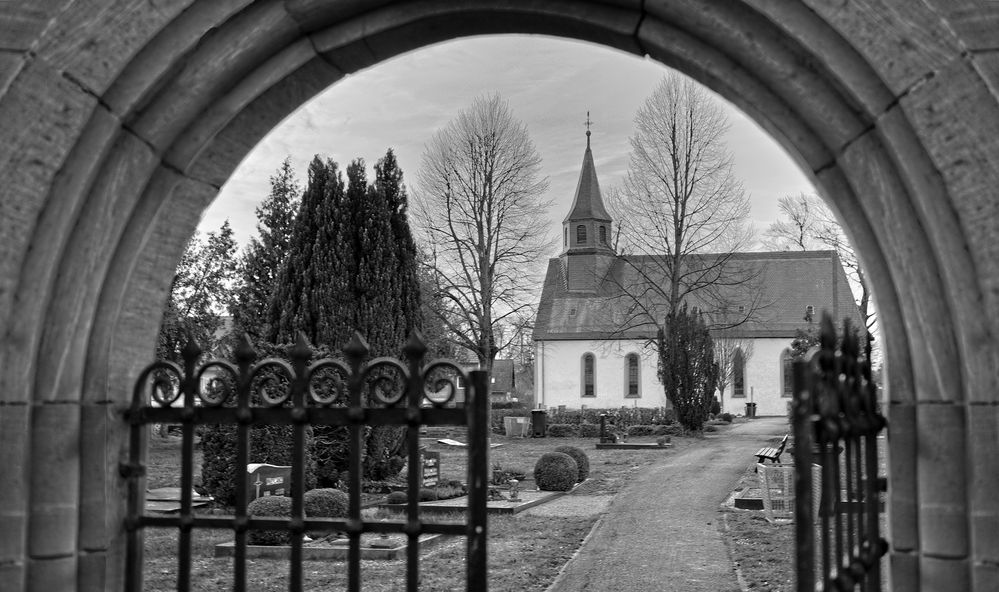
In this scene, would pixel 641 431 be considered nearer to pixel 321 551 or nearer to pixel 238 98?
pixel 321 551

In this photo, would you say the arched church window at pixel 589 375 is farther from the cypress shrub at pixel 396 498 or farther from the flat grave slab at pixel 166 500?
the cypress shrub at pixel 396 498

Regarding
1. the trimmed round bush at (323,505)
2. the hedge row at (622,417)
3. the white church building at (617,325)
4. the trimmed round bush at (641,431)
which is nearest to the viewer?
the trimmed round bush at (323,505)

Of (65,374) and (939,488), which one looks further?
(65,374)

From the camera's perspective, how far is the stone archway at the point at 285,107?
2689mm

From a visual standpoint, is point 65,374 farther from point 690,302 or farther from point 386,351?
point 690,302

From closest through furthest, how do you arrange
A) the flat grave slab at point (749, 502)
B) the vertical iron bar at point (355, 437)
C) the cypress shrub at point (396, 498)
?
the vertical iron bar at point (355, 437) < the cypress shrub at point (396, 498) < the flat grave slab at point (749, 502)

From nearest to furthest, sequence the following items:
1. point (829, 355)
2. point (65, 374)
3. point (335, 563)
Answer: point (829, 355) < point (65, 374) < point (335, 563)

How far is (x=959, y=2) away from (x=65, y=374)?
3104 millimetres

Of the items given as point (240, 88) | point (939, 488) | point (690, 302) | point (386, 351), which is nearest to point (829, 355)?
point (939, 488)

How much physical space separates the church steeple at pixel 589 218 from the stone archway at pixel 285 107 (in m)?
45.1

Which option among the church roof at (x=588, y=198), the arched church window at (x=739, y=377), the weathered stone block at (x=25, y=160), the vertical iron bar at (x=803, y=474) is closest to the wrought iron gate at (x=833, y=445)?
the vertical iron bar at (x=803, y=474)

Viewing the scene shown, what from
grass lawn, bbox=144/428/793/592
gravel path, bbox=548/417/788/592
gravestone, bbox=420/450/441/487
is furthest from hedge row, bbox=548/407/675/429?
grass lawn, bbox=144/428/793/592

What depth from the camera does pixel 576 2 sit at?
317cm

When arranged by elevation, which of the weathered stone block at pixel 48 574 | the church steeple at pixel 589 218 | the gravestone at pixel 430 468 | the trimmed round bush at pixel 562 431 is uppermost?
the church steeple at pixel 589 218
